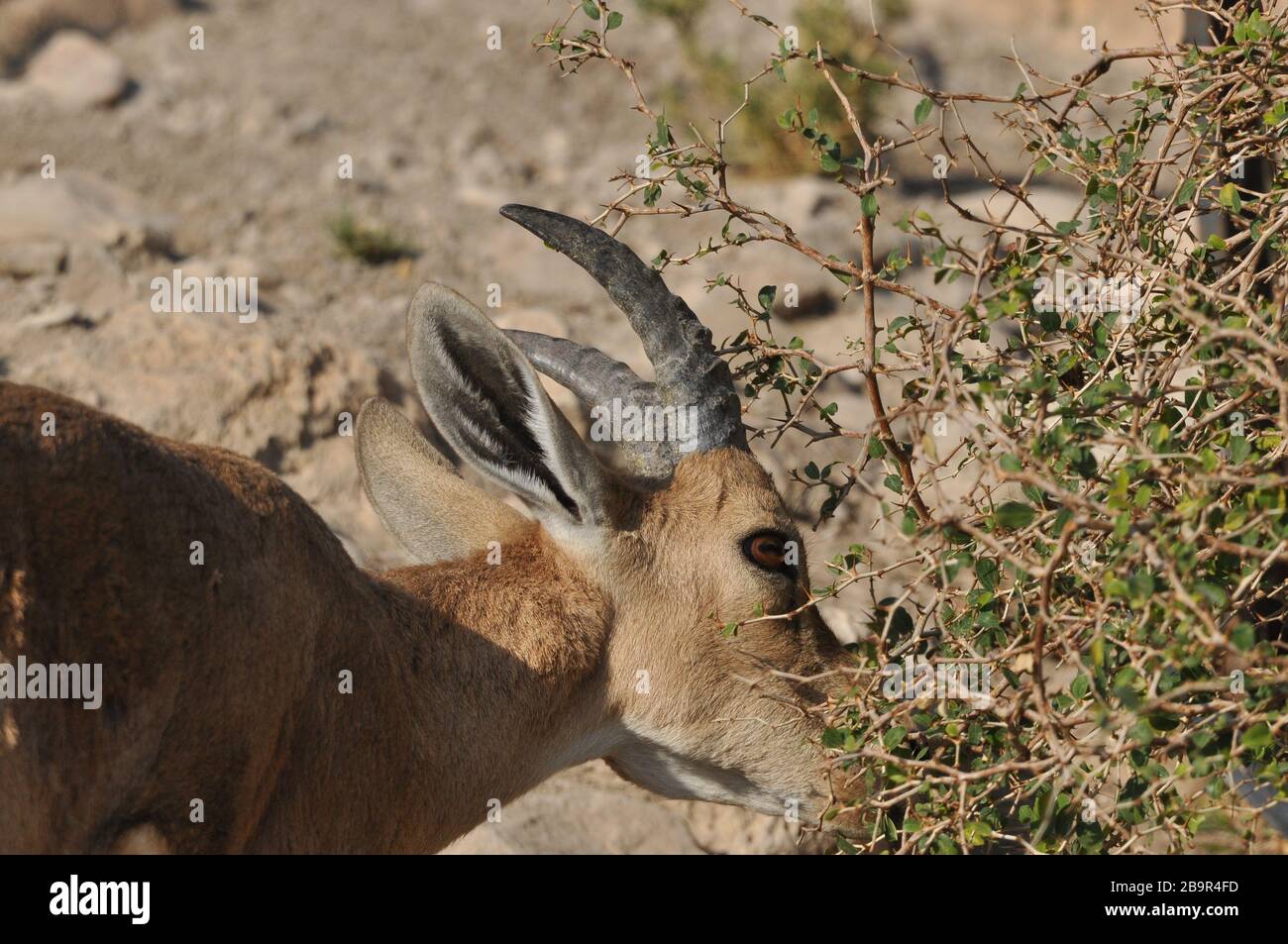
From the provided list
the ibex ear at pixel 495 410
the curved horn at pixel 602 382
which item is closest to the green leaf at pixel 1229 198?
the curved horn at pixel 602 382

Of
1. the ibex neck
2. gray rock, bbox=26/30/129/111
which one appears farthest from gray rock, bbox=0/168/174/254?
the ibex neck

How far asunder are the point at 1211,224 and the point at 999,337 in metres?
3.04

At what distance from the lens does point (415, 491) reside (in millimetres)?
6055

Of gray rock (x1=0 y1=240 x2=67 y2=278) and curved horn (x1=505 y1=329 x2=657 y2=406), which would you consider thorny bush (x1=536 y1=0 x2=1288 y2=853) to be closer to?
curved horn (x1=505 y1=329 x2=657 y2=406)

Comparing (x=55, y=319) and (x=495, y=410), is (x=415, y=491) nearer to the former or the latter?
(x=495, y=410)

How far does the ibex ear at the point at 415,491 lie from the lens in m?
5.92

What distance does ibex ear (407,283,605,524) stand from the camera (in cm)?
510

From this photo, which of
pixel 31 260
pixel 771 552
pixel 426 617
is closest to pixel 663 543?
pixel 771 552

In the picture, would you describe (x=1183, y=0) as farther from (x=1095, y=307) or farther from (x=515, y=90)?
(x=515, y=90)

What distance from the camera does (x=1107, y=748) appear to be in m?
4.14

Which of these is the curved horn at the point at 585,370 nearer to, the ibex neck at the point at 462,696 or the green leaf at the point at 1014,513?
the ibex neck at the point at 462,696

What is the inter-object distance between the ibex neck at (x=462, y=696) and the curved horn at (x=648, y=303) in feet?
2.60
